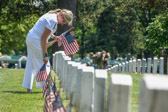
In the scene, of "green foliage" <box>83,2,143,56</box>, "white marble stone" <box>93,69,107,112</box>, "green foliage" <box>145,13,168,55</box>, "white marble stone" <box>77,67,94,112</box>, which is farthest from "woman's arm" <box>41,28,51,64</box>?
"green foliage" <box>83,2,143,56</box>

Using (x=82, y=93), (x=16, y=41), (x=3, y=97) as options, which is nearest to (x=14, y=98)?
(x=3, y=97)

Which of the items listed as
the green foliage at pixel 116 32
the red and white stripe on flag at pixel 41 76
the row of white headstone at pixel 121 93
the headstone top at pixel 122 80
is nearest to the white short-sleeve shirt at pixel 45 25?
the red and white stripe on flag at pixel 41 76

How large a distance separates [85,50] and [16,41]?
36.1 feet

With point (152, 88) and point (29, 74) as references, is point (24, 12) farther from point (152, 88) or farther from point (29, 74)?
point (152, 88)

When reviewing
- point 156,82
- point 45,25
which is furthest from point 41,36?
point 156,82

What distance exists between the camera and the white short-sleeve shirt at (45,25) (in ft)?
22.2

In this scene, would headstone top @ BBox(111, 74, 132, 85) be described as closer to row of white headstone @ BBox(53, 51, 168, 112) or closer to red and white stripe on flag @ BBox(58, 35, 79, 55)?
row of white headstone @ BBox(53, 51, 168, 112)

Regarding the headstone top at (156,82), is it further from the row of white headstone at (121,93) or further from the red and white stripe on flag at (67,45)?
the red and white stripe on flag at (67,45)

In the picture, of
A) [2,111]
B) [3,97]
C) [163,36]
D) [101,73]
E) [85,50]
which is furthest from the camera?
[85,50]

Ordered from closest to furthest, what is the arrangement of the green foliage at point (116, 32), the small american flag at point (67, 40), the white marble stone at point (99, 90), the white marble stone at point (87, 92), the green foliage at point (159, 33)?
the white marble stone at point (99, 90) → the white marble stone at point (87, 92) → the small american flag at point (67, 40) → the green foliage at point (159, 33) → the green foliage at point (116, 32)

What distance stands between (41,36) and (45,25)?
35cm

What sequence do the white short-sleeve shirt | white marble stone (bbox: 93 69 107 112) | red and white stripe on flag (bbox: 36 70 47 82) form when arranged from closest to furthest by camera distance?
1. white marble stone (bbox: 93 69 107 112)
2. red and white stripe on flag (bbox: 36 70 47 82)
3. the white short-sleeve shirt

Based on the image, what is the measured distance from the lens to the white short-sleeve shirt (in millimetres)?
6776

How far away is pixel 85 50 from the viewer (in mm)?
56875
